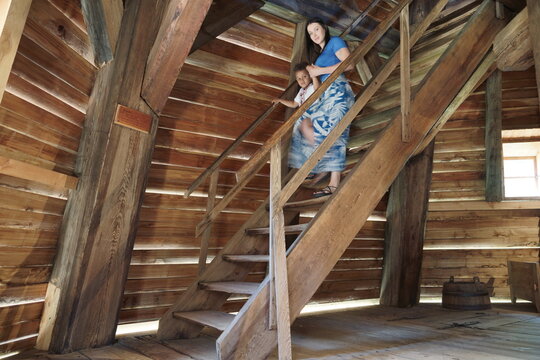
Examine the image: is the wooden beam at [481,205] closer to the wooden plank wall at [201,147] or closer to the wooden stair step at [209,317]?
the wooden plank wall at [201,147]

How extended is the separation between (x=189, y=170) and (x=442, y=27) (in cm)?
373

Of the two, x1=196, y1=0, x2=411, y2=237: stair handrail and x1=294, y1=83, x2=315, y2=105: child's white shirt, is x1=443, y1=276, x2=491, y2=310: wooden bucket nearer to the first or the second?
x1=294, y1=83, x2=315, y2=105: child's white shirt

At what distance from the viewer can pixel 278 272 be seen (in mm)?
2543

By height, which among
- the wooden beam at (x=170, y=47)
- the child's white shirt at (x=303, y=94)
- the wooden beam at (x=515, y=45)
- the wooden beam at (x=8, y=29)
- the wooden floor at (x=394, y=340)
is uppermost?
the wooden beam at (x=515, y=45)

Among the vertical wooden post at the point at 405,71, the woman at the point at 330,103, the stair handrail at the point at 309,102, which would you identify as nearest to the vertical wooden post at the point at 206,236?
the stair handrail at the point at 309,102

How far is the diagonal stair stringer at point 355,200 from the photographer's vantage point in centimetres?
249

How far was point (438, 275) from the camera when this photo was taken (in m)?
6.04

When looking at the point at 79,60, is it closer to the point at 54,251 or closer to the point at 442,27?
the point at 54,251

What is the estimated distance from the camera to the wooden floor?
2.85 metres

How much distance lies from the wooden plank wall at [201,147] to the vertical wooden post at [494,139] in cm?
310

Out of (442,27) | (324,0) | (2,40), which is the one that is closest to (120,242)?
(2,40)

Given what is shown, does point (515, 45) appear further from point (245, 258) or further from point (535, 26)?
point (245, 258)

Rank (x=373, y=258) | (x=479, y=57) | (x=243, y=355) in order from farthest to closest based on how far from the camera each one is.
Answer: (x=373, y=258) < (x=479, y=57) < (x=243, y=355)

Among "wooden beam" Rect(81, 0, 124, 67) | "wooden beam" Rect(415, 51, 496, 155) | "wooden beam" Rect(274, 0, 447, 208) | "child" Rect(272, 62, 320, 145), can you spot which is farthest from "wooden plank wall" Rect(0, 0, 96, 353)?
"wooden beam" Rect(415, 51, 496, 155)
